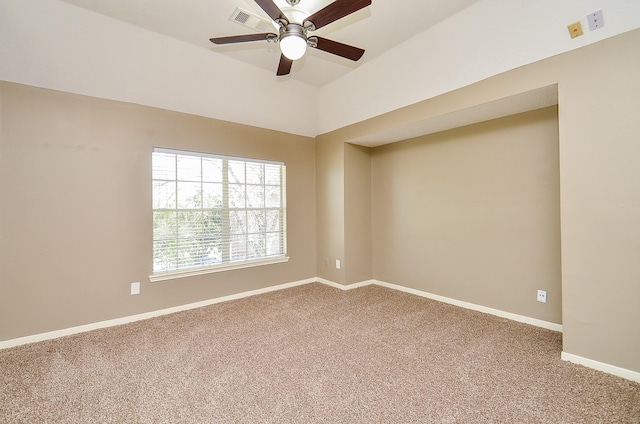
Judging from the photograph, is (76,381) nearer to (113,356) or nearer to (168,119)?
(113,356)

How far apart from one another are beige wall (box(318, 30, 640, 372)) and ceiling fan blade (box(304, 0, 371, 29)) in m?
1.66

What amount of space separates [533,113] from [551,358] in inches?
90.7

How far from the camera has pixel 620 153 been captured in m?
1.97

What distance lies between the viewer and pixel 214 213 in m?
3.69

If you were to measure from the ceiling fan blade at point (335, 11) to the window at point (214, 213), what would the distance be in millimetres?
2239

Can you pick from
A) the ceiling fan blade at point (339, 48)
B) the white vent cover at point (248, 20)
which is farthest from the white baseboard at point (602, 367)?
the white vent cover at point (248, 20)

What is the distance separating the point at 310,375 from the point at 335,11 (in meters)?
2.58

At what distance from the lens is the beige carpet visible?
1671 mm

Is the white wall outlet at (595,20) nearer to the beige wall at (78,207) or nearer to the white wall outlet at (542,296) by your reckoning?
the white wall outlet at (542,296)

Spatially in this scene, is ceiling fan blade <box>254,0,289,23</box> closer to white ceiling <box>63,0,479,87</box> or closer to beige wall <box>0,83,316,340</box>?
white ceiling <box>63,0,479,87</box>

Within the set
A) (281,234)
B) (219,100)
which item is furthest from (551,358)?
(219,100)

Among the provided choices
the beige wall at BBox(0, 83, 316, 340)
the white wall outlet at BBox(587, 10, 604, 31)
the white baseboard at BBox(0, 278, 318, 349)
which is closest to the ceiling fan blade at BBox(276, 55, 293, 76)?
the beige wall at BBox(0, 83, 316, 340)

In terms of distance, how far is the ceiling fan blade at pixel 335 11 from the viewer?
70.9 inches

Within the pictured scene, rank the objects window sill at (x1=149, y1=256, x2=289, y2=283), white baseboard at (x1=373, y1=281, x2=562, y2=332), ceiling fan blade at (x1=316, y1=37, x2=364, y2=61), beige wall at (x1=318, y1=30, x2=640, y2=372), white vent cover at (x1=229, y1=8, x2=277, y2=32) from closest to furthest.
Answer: beige wall at (x1=318, y1=30, x2=640, y2=372)
ceiling fan blade at (x1=316, y1=37, x2=364, y2=61)
white vent cover at (x1=229, y1=8, x2=277, y2=32)
white baseboard at (x1=373, y1=281, x2=562, y2=332)
window sill at (x1=149, y1=256, x2=289, y2=283)
